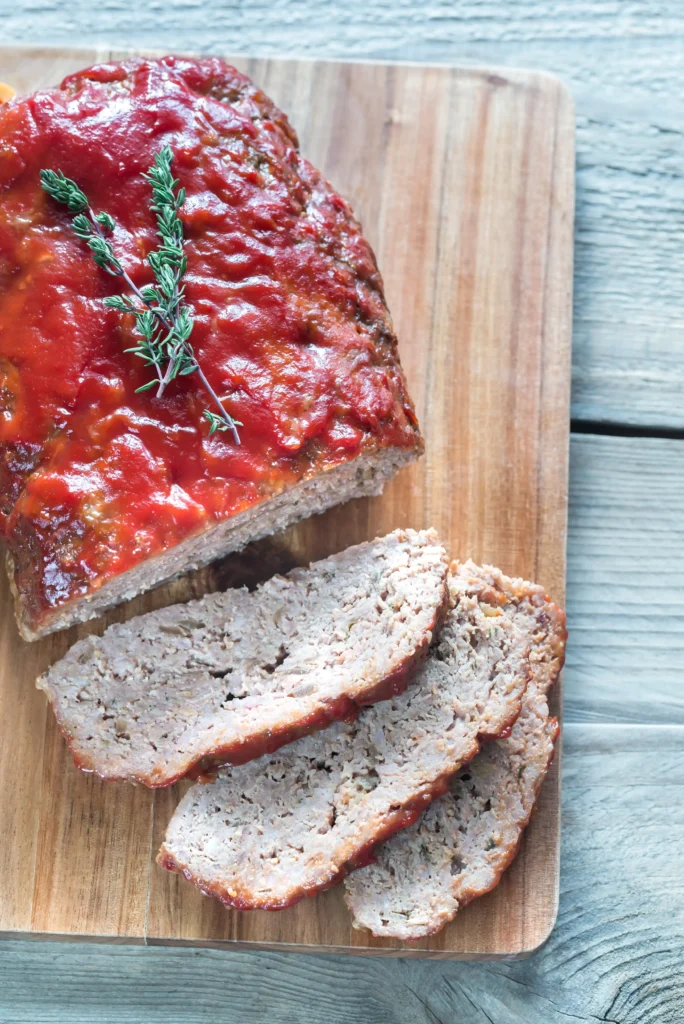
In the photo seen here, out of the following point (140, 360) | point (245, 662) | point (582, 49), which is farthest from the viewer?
point (582, 49)

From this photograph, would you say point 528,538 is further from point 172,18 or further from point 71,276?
point 172,18

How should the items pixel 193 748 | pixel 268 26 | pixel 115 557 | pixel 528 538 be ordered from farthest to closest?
pixel 268 26 < pixel 528 538 < pixel 193 748 < pixel 115 557

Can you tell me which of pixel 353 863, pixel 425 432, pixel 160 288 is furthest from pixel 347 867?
pixel 160 288

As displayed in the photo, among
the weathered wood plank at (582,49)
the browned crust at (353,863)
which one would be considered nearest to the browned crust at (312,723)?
the browned crust at (353,863)

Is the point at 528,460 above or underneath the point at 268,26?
underneath

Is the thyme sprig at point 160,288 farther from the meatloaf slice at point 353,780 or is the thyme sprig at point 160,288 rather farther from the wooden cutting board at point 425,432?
the meatloaf slice at point 353,780

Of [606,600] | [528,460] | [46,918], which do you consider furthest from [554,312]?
[46,918]

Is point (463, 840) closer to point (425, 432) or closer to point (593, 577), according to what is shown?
point (593, 577)
